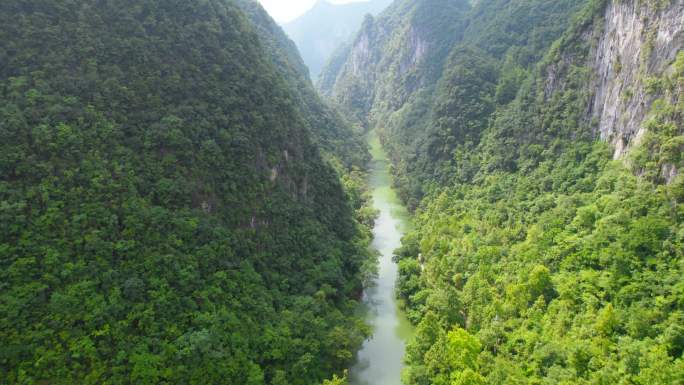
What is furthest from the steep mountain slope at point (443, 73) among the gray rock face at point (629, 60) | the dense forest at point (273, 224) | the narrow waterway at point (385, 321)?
the gray rock face at point (629, 60)

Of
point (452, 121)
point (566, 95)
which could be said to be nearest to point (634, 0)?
point (566, 95)

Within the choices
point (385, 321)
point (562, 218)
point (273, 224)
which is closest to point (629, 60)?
point (562, 218)

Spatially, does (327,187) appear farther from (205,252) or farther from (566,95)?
(566,95)

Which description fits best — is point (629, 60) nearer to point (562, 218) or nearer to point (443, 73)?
point (562, 218)

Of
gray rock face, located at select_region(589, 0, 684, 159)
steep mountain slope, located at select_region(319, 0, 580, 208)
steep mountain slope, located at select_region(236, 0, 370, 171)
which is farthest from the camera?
steep mountain slope, located at select_region(236, 0, 370, 171)

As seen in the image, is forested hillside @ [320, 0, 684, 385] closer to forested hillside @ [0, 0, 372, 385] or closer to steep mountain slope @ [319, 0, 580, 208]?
steep mountain slope @ [319, 0, 580, 208]

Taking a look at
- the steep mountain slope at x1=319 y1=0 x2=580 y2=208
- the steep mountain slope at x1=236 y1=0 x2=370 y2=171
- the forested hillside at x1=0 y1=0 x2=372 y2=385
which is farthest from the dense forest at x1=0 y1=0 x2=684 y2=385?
the steep mountain slope at x1=236 y1=0 x2=370 y2=171
